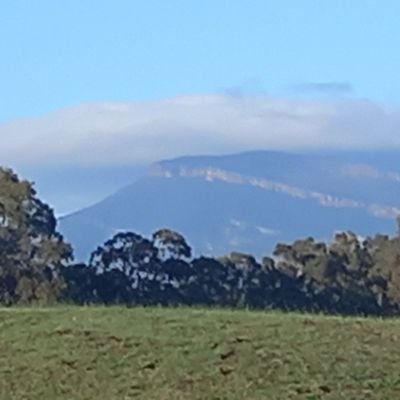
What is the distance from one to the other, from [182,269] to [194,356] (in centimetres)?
2540

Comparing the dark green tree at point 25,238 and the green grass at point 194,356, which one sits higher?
the dark green tree at point 25,238

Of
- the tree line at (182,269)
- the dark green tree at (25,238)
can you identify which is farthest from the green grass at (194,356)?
the dark green tree at (25,238)

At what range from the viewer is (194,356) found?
13.9 m

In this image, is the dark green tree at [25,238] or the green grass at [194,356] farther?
the dark green tree at [25,238]

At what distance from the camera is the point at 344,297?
127 feet

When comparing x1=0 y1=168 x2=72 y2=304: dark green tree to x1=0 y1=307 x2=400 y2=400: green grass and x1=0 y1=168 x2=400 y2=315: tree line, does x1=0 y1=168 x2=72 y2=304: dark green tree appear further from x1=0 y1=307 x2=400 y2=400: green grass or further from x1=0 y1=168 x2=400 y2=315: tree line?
x1=0 y1=307 x2=400 y2=400: green grass

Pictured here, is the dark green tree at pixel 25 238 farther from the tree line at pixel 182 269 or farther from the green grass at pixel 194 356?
the green grass at pixel 194 356

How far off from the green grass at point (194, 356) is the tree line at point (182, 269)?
64.6 feet

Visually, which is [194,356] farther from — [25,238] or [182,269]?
[182,269]

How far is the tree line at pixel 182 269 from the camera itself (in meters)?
36.6

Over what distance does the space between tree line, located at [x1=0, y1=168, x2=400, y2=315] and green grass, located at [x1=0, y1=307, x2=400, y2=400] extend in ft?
A: 64.6

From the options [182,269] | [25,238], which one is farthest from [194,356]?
[182,269]

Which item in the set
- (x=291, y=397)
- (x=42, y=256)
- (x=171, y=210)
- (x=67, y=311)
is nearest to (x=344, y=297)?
(x=42, y=256)

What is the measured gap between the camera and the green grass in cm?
1314
